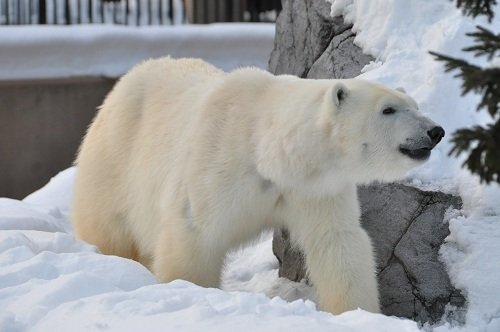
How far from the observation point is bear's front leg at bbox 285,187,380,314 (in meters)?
4.08

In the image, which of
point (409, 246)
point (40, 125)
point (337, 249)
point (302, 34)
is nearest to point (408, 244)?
point (409, 246)

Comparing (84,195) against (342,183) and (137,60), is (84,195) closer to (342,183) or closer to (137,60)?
(342,183)

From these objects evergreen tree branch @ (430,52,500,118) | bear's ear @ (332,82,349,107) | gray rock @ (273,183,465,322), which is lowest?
gray rock @ (273,183,465,322)

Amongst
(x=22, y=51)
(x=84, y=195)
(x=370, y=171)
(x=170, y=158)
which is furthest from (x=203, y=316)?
(x=22, y=51)

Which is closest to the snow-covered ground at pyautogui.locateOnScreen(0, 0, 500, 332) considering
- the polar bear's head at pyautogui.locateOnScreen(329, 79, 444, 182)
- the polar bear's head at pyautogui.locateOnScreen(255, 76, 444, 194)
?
the polar bear's head at pyautogui.locateOnScreen(255, 76, 444, 194)

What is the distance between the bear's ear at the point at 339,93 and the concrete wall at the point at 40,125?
244 inches

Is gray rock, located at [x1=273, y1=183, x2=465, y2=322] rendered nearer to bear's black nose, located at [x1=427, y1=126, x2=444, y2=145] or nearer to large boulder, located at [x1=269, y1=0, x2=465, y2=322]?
large boulder, located at [x1=269, y1=0, x2=465, y2=322]

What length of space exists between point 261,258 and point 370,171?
208 cm

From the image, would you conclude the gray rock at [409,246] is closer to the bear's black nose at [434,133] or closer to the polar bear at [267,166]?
the polar bear at [267,166]

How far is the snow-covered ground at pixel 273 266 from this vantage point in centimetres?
297

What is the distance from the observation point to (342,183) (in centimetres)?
396

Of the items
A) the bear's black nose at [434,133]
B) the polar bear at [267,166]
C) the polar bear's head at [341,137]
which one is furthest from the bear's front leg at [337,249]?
the bear's black nose at [434,133]

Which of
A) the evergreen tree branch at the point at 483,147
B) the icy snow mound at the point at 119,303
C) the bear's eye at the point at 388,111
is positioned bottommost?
the icy snow mound at the point at 119,303

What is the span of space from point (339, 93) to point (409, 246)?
1.01m
